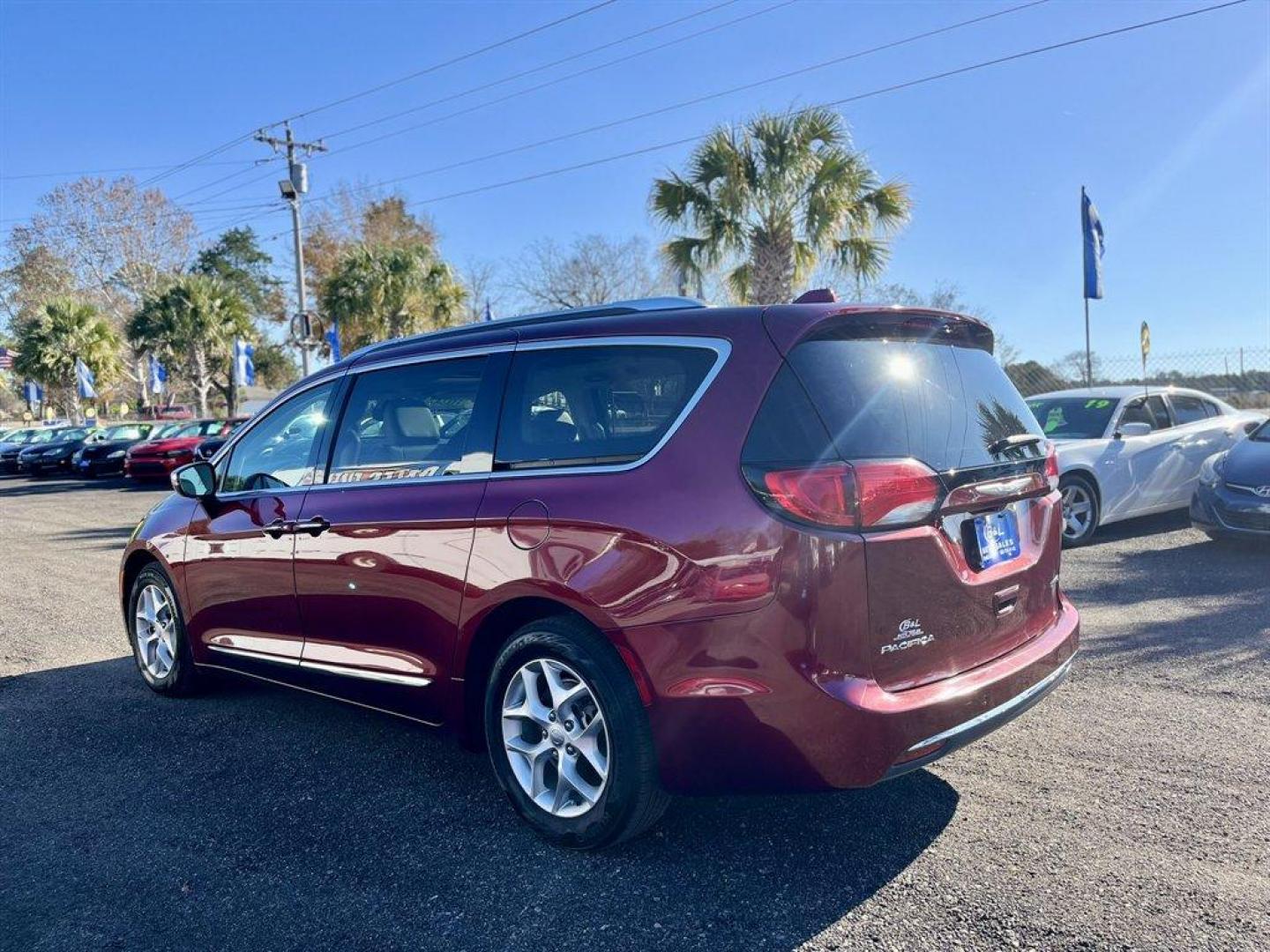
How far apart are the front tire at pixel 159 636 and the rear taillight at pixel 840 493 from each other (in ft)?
11.6

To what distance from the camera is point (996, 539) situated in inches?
125

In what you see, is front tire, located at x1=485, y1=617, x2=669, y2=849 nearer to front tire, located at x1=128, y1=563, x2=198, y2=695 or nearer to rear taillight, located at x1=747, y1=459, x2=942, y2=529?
rear taillight, located at x1=747, y1=459, x2=942, y2=529

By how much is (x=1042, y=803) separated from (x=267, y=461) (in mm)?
3579

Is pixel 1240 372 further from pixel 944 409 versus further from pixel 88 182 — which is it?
pixel 88 182

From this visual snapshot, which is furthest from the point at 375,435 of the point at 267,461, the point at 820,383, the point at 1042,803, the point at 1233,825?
the point at 1233,825

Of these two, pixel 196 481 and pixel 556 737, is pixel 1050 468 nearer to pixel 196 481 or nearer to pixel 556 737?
pixel 556 737

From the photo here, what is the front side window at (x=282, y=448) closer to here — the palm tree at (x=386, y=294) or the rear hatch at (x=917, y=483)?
the rear hatch at (x=917, y=483)

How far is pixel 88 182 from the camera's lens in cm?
5169

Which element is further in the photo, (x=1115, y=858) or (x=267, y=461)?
(x=267, y=461)

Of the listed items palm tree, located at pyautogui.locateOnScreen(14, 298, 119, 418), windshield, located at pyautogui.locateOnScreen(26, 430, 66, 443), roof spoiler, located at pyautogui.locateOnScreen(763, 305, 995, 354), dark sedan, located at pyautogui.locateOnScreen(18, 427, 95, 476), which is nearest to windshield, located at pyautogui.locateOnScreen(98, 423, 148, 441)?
dark sedan, located at pyautogui.locateOnScreen(18, 427, 95, 476)

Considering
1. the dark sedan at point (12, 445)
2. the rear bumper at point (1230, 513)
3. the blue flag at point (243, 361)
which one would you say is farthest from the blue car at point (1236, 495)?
the dark sedan at point (12, 445)

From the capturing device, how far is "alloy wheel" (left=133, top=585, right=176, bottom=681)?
5.09 m

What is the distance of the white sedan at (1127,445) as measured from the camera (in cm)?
876

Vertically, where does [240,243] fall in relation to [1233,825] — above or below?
above
